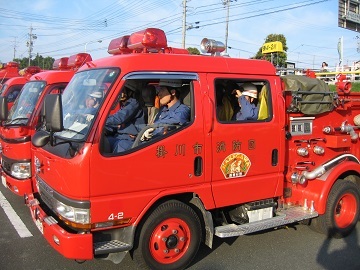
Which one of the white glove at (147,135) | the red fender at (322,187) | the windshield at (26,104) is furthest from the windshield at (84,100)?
the red fender at (322,187)

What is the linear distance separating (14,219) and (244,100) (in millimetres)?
3992

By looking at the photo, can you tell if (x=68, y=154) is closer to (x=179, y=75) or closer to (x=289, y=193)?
(x=179, y=75)

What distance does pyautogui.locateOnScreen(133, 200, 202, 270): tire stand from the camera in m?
3.83

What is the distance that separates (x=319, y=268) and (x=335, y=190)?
1.24 m

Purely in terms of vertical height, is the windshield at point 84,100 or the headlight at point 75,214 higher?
the windshield at point 84,100

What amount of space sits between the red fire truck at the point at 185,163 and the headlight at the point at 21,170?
1.17m

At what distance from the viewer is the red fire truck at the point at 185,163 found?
354 cm

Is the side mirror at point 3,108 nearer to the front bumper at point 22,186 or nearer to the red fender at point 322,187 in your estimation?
the front bumper at point 22,186

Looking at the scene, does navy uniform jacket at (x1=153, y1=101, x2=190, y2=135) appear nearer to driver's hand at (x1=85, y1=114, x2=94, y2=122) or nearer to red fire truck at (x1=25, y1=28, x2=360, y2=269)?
red fire truck at (x1=25, y1=28, x2=360, y2=269)

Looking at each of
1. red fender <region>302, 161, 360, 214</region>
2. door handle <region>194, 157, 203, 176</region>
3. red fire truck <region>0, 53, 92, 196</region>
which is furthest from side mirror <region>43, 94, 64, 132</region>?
red fender <region>302, 161, 360, 214</region>

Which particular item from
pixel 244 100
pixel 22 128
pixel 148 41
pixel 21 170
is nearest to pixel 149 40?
pixel 148 41

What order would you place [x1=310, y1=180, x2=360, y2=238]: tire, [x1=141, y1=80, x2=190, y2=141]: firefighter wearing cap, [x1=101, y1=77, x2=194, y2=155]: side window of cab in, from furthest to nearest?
[x1=310, y1=180, x2=360, y2=238]: tire → [x1=141, y1=80, x2=190, y2=141]: firefighter wearing cap → [x1=101, y1=77, x2=194, y2=155]: side window of cab

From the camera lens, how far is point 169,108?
14.2 feet

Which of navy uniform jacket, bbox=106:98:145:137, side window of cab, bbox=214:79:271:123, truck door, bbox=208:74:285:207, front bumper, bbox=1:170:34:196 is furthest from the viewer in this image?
front bumper, bbox=1:170:34:196
